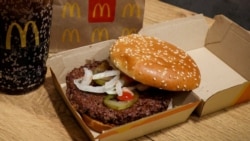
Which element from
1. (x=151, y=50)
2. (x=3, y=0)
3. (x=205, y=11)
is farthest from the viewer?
(x=205, y=11)

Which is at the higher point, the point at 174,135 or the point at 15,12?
the point at 15,12

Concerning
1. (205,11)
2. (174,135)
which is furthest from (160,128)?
(205,11)

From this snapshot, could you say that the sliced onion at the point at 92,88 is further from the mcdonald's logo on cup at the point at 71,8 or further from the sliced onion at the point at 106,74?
the mcdonald's logo on cup at the point at 71,8

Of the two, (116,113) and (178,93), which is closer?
(116,113)

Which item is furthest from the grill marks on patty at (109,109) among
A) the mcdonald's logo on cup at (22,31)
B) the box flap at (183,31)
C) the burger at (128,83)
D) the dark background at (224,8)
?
the dark background at (224,8)

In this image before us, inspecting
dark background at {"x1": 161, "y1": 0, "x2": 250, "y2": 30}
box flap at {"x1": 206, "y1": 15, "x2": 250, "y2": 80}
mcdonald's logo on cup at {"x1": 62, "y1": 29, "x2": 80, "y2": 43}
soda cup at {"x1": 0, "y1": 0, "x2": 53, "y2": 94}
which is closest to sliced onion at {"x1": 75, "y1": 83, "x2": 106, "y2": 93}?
soda cup at {"x1": 0, "y1": 0, "x2": 53, "y2": 94}

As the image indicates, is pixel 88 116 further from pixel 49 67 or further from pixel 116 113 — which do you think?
pixel 49 67

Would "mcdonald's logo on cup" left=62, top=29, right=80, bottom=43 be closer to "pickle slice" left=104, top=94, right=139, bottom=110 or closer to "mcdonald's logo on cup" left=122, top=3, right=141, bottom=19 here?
"mcdonald's logo on cup" left=122, top=3, right=141, bottom=19
